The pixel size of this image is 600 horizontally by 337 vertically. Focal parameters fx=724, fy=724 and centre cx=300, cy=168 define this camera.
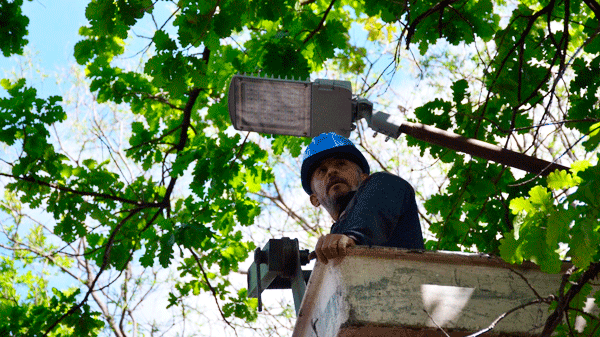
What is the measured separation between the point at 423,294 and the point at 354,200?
0.90m

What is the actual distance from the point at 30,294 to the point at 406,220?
535 inches

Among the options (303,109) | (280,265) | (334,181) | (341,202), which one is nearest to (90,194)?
(303,109)

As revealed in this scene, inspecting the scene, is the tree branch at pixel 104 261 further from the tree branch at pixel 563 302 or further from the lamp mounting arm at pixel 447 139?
the tree branch at pixel 563 302

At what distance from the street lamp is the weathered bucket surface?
1653 mm

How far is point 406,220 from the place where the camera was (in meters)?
3.58

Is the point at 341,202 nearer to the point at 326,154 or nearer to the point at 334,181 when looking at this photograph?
the point at 334,181

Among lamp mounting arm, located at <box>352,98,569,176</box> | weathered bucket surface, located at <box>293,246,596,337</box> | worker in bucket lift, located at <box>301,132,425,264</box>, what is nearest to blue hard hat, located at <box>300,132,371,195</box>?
worker in bucket lift, located at <box>301,132,425,264</box>

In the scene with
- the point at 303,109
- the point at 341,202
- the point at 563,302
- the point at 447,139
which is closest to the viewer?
the point at 563,302

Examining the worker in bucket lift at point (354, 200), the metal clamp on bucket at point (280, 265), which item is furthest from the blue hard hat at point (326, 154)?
the metal clamp on bucket at point (280, 265)

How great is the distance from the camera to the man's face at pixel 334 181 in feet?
14.2

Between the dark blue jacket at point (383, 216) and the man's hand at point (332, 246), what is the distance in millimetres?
212

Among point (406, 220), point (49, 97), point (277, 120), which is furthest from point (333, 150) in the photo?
point (49, 97)

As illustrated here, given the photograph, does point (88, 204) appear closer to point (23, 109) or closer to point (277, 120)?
point (23, 109)

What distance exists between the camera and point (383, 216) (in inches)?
131
